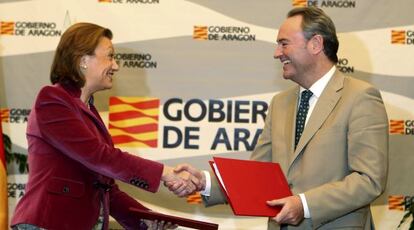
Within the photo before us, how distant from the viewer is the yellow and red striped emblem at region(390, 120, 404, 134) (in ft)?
15.6

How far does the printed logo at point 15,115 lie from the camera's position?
4.95 m

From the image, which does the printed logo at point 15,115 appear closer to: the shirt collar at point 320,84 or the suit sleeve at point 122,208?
the suit sleeve at point 122,208

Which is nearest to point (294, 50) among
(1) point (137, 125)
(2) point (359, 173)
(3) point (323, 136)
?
(3) point (323, 136)

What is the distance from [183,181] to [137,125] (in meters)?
1.52

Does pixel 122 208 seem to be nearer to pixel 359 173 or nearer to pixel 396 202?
pixel 359 173

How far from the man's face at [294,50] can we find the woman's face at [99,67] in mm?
850

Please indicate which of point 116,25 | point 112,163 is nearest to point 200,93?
point 116,25

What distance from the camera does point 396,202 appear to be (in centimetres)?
477

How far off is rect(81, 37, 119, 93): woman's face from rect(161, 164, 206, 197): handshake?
1.73ft

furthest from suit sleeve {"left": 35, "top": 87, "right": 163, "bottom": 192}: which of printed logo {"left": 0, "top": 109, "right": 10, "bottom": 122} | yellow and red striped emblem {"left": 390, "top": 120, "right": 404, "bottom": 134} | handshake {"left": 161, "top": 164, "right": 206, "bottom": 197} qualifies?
yellow and red striped emblem {"left": 390, "top": 120, "right": 404, "bottom": 134}

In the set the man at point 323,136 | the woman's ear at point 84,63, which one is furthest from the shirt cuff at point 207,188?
the woman's ear at point 84,63

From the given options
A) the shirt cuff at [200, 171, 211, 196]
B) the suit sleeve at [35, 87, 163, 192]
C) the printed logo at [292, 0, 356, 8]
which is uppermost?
the printed logo at [292, 0, 356, 8]

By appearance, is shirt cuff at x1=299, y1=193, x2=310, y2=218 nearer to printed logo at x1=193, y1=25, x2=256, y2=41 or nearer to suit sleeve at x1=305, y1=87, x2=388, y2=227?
suit sleeve at x1=305, y1=87, x2=388, y2=227

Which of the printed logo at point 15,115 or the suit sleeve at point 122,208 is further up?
the printed logo at point 15,115
